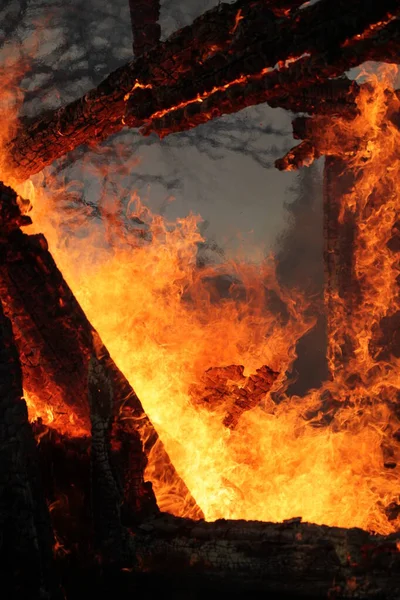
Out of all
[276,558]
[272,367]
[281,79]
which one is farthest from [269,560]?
[272,367]

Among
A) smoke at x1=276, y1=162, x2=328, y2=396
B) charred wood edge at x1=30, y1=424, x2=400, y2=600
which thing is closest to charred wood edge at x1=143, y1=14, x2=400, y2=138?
charred wood edge at x1=30, y1=424, x2=400, y2=600

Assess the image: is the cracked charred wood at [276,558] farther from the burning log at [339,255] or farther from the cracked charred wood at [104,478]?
the burning log at [339,255]

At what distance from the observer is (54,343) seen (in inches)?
240

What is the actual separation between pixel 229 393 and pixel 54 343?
2845 millimetres

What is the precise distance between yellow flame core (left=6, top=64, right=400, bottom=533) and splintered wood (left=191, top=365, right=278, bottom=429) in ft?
0.51

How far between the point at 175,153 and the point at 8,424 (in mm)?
37263

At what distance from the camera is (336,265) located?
1047 centimetres

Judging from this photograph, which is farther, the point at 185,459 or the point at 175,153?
the point at 175,153

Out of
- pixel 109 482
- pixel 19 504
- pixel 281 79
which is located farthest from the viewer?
pixel 109 482

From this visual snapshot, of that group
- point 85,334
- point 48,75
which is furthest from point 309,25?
point 48,75

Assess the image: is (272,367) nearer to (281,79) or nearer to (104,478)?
(104,478)

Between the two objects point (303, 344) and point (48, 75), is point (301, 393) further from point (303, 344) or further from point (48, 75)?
point (48, 75)

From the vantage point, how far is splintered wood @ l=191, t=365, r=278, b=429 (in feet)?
25.8

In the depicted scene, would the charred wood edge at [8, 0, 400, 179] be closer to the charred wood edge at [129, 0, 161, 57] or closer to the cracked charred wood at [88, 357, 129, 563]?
the charred wood edge at [129, 0, 161, 57]
